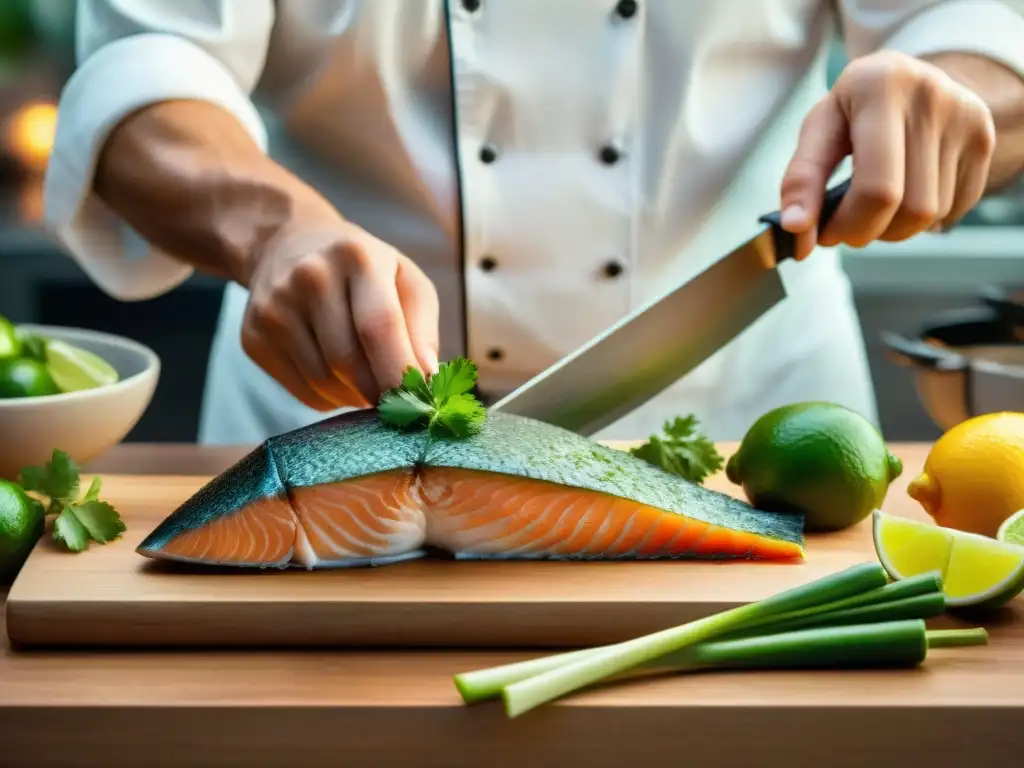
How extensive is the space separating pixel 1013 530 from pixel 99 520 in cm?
94

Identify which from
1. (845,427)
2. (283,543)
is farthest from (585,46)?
(283,543)

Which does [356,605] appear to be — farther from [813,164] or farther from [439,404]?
[813,164]

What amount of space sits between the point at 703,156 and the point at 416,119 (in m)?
0.44

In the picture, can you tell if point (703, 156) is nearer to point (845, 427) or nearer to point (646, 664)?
point (845, 427)

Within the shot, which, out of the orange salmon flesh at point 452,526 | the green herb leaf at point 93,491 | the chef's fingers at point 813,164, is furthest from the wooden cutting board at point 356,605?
the chef's fingers at point 813,164

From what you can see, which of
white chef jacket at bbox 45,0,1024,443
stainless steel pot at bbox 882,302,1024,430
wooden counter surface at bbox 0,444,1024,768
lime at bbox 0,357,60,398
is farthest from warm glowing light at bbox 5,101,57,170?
wooden counter surface at bbox 0,444,1024,768

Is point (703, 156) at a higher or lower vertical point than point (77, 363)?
higher

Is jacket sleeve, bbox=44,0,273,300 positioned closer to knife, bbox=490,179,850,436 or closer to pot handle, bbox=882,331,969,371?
knife, bbox=490,179,850,436

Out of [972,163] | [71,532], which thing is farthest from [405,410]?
[972,163]

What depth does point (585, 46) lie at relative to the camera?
1.81 metres

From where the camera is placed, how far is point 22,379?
60.0 inches

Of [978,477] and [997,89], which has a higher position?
[997,89]

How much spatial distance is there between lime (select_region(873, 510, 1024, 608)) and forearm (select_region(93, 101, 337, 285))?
0.75m

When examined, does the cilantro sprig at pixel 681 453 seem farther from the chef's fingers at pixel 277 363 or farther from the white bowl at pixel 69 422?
the white bowl at pixel 69 422
